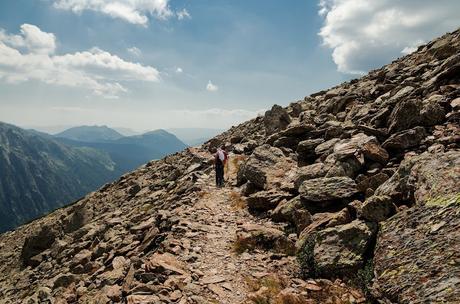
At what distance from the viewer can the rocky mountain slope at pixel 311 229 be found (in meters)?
10.5

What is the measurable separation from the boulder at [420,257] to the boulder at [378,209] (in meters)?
1.67

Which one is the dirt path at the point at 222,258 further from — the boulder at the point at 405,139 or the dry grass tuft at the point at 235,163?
the dry grass tuft at the point at 235,163

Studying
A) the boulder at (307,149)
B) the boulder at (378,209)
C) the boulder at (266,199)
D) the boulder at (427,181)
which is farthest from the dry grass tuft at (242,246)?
the boulder at (307,149)

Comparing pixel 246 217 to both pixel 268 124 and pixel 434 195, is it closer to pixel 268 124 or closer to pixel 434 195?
pixel 434 195

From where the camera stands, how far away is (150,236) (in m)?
20.0

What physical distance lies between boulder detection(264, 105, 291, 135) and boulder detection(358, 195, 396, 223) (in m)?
23.7

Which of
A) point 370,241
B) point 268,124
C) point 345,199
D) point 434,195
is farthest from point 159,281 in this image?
point 268,124

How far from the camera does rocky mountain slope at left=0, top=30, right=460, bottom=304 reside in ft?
34.6

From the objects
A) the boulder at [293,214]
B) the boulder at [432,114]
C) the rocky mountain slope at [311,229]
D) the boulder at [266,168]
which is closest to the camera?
the rocky mountain slope at [311,229]

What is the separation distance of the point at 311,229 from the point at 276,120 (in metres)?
23.1

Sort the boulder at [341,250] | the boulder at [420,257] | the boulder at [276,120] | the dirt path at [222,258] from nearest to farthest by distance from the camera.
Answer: the boulder at [420,257] < the boulder at [341,250] < the dirt path at [222,258] < the boulder at [276,120]

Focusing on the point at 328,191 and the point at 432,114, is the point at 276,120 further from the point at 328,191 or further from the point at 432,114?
the point at 328,191

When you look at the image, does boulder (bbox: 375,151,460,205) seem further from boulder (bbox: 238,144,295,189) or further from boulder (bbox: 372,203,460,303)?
boulder (bbox: 238,144,295,189)

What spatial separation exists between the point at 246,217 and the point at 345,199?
6.31 m
